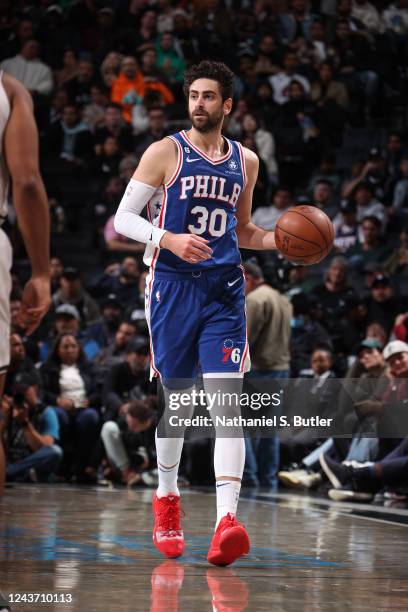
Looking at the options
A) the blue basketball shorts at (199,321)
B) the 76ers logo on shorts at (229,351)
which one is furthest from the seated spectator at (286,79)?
the 76ers logo on shorts at (229,351)

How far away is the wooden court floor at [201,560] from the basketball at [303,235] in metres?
1.35

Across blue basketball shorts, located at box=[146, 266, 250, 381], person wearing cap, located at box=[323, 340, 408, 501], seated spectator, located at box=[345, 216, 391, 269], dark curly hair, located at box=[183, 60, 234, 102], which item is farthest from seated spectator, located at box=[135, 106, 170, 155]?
blue basketball shorts, located at box=[146, 266, 250, 381]

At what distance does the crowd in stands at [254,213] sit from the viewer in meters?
9.60

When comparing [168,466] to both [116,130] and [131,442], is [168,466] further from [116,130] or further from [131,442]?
[116,130]

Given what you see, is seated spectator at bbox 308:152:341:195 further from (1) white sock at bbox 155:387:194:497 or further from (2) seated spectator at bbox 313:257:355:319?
(1) white sock at bbox 155:387:194:497

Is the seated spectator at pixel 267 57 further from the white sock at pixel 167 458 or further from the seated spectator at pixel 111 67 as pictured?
the white sock at pixel 167 458

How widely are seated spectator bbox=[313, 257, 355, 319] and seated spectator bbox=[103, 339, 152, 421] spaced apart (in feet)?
7.10

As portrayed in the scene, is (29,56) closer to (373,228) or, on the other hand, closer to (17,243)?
(17,243)

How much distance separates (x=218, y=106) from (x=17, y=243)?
8418 mm

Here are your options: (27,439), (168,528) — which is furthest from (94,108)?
(168,528)

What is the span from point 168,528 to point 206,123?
5.93 ft

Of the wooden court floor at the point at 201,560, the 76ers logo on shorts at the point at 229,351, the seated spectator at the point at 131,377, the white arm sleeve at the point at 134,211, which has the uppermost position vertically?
the white arm sleeve at the point at 134,211

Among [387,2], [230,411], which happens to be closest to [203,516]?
[230,411]

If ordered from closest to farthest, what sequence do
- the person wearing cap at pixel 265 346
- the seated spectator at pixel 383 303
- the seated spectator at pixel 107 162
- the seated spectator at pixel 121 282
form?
the person wearing cap at pixel 265 346 < the seated spectator at pixel 383 303 < the seated spectator at pixel 121 282 < the seated spectator at pixel 107 162
